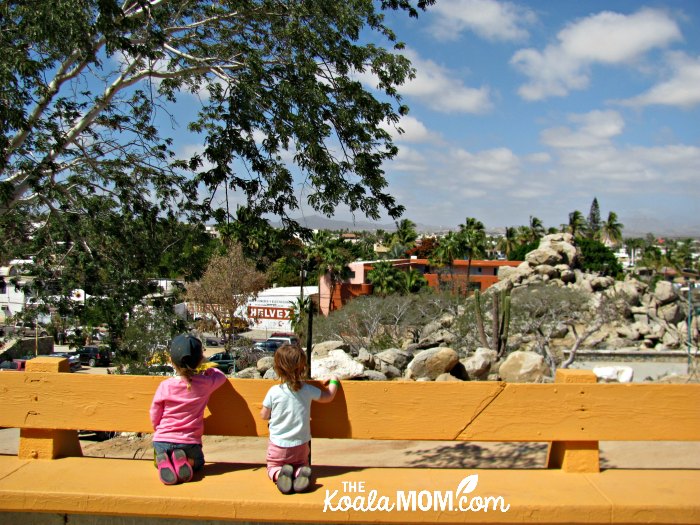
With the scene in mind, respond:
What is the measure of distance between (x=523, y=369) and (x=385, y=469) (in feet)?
40.8

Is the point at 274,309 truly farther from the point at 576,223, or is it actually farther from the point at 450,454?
the point at 576,223

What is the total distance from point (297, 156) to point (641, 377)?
19299mm

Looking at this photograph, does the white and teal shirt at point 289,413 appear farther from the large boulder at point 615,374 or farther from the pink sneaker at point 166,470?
the large boulder at point 615,374

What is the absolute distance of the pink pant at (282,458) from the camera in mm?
3877

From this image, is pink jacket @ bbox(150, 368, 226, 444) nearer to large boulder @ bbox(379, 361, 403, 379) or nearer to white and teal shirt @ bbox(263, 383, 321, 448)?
white and teal shirt @ bbox(263, 383, 321, 448)

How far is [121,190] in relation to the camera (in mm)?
8633

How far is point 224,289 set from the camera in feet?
124

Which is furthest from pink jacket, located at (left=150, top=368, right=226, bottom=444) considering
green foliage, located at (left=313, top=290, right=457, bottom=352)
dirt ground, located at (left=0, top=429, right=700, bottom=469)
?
green foliage, located at (left=313, top=290, right=457, bottom=352)

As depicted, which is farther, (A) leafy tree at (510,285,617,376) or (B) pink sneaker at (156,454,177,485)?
(A) leafy tree at (510,285,617,376)

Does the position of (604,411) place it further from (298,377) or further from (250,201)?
(250,201)

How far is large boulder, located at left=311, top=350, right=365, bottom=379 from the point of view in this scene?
15008mm

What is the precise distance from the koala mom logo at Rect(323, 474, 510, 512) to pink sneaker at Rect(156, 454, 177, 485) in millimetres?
964

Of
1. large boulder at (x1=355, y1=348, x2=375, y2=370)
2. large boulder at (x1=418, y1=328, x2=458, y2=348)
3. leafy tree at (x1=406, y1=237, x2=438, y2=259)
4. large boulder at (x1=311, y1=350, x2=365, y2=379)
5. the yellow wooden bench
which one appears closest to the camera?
the yellow wooden bench

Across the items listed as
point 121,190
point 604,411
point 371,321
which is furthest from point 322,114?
point 371,321
